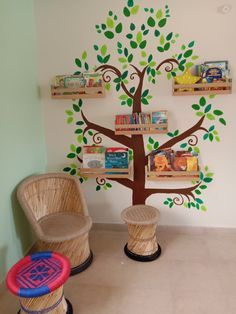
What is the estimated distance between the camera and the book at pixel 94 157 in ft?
8.05

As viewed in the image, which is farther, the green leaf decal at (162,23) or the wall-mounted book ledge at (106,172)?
the wall-mounted book ledge at (106,172)

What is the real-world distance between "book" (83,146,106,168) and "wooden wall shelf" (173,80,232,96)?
0.85m

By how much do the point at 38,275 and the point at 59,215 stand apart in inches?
29.1

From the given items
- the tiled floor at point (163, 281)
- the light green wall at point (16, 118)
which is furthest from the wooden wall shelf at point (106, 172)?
the tiled floor at point (163, 281)

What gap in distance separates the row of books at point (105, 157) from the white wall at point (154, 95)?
115 millimetres

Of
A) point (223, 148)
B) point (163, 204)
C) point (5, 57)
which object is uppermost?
point (5, 57)

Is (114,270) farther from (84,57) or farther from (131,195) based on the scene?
(84,57)

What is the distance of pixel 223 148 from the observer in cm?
234

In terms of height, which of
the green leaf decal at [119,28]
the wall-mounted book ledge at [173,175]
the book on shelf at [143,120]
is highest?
the green leaf decal at [119,28]

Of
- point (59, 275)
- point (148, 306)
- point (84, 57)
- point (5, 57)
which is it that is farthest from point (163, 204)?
point (5, 57)

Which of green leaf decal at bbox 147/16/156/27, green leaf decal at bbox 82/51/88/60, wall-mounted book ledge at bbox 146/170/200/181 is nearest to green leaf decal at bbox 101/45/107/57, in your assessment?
green leaf decal at bbox 82/51/88/60

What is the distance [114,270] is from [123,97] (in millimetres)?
1483

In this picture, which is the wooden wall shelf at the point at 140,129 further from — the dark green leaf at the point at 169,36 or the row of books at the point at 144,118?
the dark green leaf at the point at 169,36

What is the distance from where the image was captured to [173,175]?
232 centimetres
